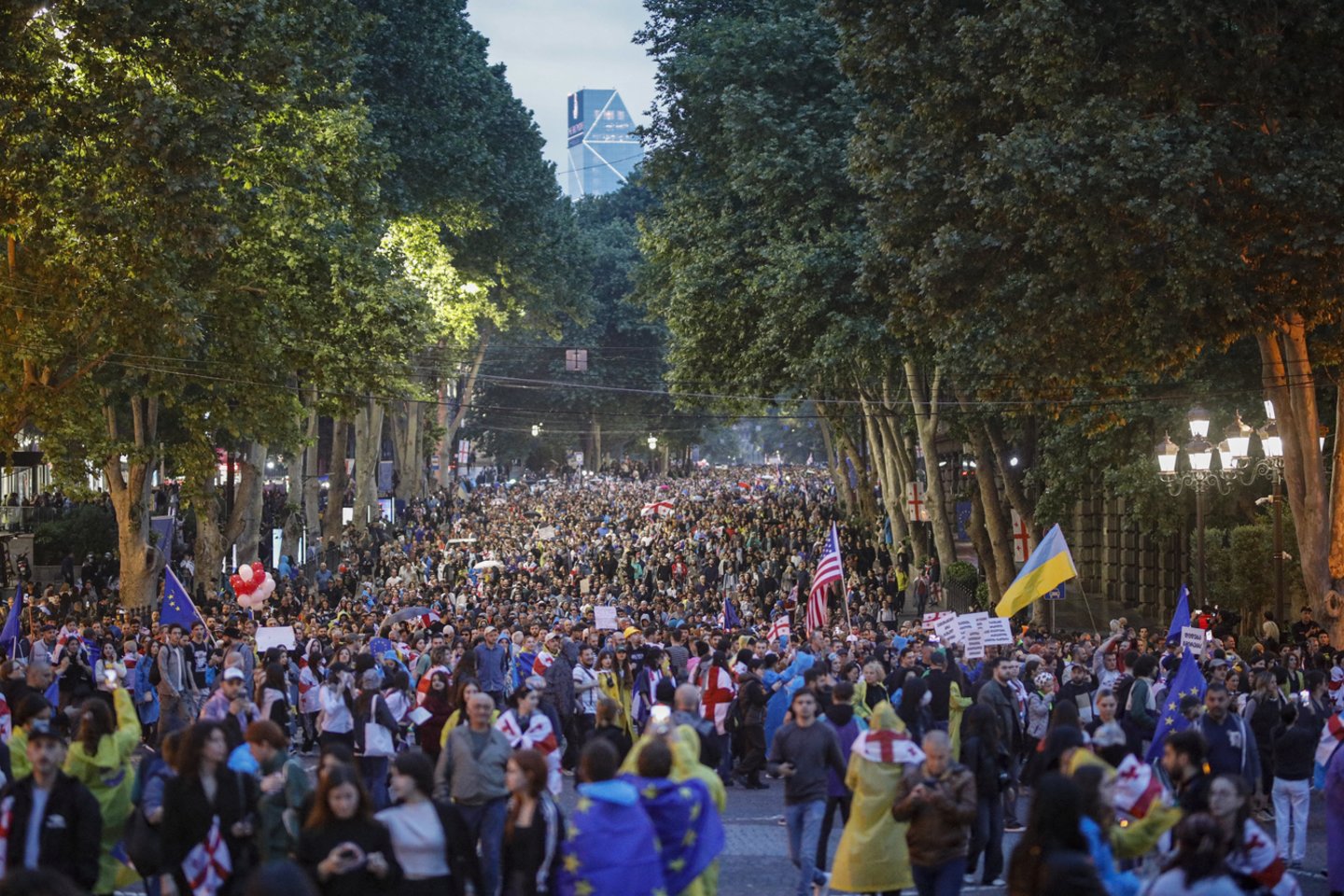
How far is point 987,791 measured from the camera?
12.2 metres

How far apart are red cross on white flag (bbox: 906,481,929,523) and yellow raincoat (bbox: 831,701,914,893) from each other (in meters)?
29.3

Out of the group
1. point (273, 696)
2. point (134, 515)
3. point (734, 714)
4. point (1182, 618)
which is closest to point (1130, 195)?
point (1182, 618)

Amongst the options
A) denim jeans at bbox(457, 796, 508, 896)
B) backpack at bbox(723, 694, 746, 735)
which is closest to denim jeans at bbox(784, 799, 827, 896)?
denim jeans at bbox(457, 796, 508, 896)

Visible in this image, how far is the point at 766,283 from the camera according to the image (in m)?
33.7

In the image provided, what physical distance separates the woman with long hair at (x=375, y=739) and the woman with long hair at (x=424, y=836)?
4.95 metres

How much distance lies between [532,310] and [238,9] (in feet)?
113

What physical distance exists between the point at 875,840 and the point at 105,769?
4.36m

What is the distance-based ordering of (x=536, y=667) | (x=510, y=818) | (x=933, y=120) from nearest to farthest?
(x=510, y=818), (x=536, y=667), (x=933, y=120)

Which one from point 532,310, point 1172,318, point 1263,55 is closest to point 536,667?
point 1172,318

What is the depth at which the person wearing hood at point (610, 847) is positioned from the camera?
7.86 metres

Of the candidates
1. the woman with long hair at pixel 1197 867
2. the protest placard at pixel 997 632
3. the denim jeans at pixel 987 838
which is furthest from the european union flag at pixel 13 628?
the woman with long hair at pixel 1197 867

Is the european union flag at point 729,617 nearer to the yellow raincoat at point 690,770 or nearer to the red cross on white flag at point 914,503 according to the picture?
the red cross on white flag at point 914,503

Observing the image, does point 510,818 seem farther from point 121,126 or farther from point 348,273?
point 348,273

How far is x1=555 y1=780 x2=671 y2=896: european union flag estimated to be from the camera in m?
7.86
